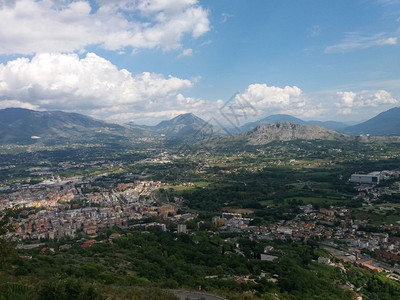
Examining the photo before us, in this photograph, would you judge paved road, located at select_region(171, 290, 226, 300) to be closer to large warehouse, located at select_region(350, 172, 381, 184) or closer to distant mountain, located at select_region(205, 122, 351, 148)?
large warehouse, located at select_region(350, 172, 381, 184)

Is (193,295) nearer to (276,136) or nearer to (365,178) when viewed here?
(365,178)

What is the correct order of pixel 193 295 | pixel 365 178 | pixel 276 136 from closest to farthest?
1. pixel 193 295
2. pixel 365 178
3. pixel 276 136

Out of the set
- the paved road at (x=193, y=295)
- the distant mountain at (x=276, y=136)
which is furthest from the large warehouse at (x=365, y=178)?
the distant mountain at (x=276, y=136)

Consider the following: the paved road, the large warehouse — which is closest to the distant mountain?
the large warehouse

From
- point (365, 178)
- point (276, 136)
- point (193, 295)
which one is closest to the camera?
point (193, 295)

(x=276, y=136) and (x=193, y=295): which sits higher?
(x=276, y=136)

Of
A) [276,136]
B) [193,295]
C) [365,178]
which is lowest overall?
→ [365,178]

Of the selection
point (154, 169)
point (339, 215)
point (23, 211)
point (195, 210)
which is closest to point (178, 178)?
point (154, 169)

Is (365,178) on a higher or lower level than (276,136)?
lower

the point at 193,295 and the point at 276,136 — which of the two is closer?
the point at 193,295

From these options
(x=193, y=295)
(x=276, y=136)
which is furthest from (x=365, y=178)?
(x=276, y=136)
